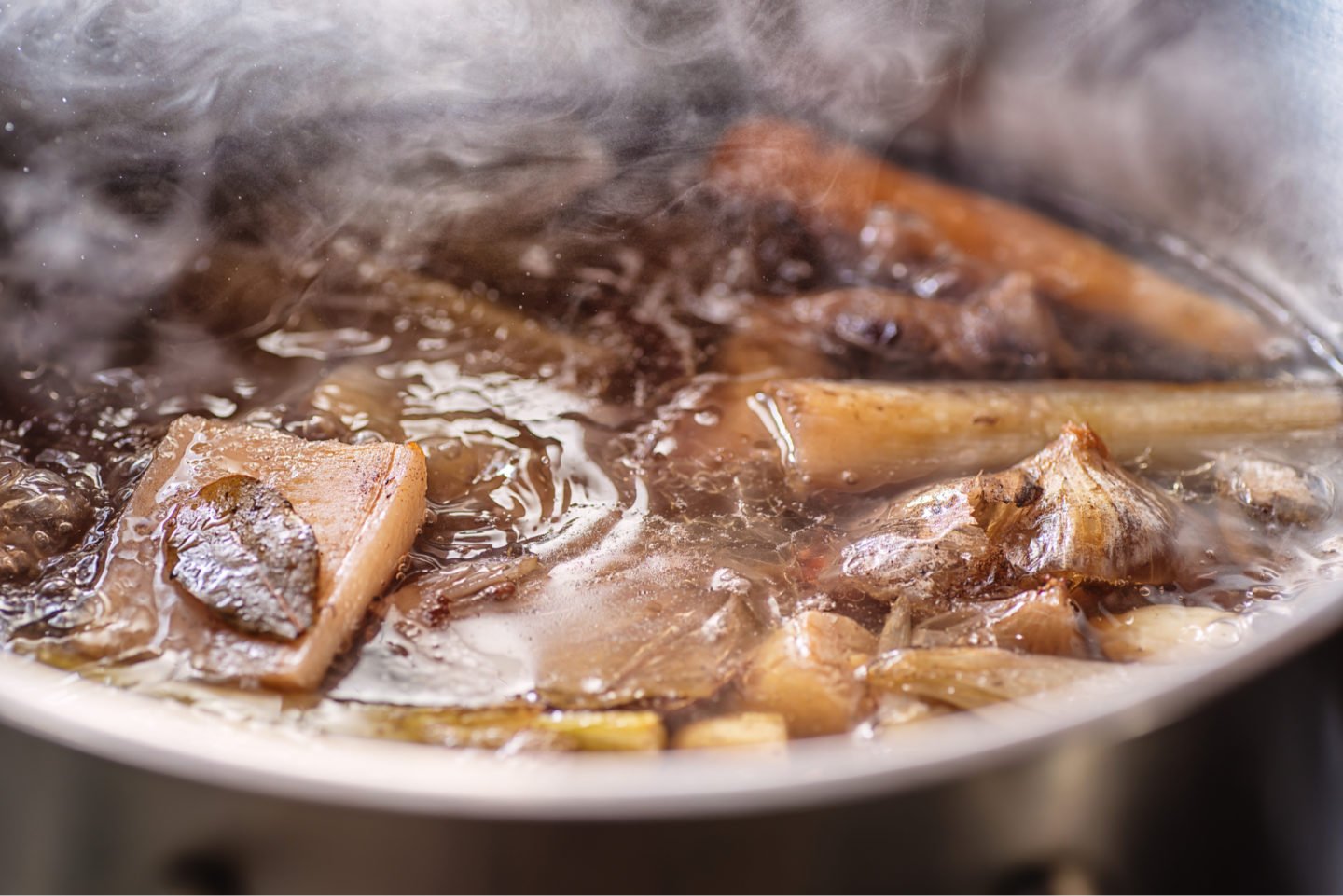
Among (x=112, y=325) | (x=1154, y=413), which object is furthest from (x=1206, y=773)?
(x=112, y=325)

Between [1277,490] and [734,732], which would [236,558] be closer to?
[734,732]

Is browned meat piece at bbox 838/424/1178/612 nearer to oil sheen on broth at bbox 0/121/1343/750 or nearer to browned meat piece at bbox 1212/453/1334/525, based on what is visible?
oil sheen on broth at bbox 0/121/1343/750

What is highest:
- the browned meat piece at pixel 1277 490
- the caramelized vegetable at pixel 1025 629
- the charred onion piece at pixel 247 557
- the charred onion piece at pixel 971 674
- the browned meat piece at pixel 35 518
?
the charred onion piece at pixel 247 557

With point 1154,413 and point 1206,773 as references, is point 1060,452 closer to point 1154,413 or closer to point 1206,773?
point 1154,413

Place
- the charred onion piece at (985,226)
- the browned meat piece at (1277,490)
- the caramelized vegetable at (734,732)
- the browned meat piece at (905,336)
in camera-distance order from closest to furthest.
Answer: the caramelized vegetable at (734,732) < the browned meat piece at (1277,490) < the browned meat piece at (905,336) < the charred onion piece at (985,226)

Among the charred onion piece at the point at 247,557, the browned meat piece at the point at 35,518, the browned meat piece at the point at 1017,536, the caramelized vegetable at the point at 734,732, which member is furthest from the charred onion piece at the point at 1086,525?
the browned meat piece at the point at 35,518

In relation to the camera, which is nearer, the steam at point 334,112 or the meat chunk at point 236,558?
the meat chunk at point 236,558

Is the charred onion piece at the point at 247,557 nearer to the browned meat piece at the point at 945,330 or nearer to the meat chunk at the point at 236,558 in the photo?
the meat chunk at the point at 236,558
